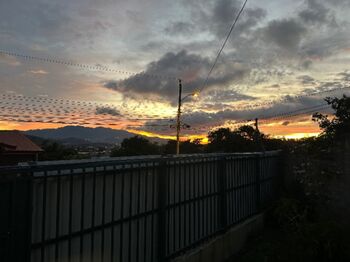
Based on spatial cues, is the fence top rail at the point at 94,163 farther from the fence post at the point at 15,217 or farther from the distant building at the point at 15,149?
the distant building at the point at 15,149

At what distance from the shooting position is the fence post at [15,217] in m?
3.93

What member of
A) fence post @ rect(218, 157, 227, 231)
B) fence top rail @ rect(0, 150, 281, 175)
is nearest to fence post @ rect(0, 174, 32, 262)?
fence top rail @ rect(0, 150, 281, 175)

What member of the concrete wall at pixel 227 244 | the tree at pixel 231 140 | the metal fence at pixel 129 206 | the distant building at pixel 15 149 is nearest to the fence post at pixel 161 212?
the metal fence at pixel 129 206

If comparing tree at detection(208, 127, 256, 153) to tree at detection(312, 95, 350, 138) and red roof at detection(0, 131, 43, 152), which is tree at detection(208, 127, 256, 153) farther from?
tree at detection(312, 95, 350, 138)

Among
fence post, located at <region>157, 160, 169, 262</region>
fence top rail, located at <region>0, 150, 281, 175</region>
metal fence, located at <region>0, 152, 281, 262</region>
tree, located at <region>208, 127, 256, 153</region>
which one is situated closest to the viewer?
fence top rail, located at <region>0, 150, 281, 175</region>

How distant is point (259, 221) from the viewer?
12.1 metres

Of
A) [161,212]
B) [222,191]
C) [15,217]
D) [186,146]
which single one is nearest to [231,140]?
[186,146]

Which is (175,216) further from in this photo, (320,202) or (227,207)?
(320,202)

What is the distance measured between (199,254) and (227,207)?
219cm

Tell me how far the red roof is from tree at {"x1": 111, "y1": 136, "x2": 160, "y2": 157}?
17631 millimetres

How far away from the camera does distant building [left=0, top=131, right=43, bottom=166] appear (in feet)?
113

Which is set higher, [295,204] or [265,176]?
[265,176]

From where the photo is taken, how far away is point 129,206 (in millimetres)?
6062

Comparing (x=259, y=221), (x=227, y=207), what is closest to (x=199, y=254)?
(x=227, y=207)
